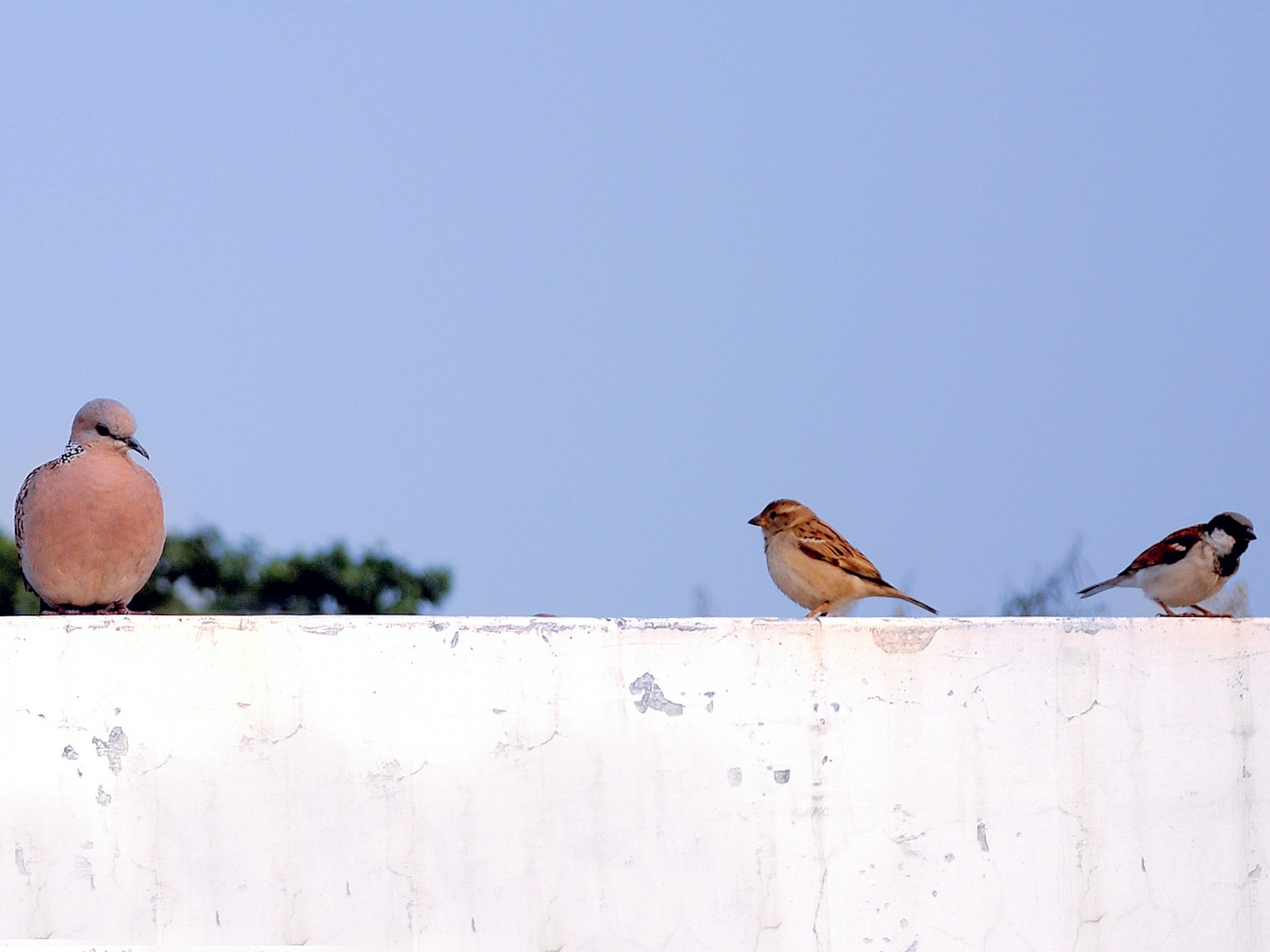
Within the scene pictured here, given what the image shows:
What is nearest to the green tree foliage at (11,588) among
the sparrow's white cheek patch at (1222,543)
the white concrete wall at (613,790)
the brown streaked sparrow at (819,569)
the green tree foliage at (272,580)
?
the green tree foliage at (272,580)

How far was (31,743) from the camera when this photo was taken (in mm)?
4137

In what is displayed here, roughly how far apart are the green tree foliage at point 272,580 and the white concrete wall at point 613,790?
15067mm

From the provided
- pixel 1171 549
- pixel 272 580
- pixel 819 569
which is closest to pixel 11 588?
pixel 272 580

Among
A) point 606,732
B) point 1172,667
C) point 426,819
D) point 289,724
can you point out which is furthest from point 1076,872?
point 289,724

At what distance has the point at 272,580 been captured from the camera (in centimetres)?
2008

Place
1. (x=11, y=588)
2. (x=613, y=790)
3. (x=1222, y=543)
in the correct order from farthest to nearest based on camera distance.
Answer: (x=11, y=588)
(x=1222, y=543)
(x=613, y=790)

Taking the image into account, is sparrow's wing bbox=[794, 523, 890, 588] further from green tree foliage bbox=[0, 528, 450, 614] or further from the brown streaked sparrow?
green tree foliage bbox=[0, 528, 450, 614]

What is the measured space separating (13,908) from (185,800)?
0.52 metres

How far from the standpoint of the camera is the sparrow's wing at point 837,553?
222 inches

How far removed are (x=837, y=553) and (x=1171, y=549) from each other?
1.18m

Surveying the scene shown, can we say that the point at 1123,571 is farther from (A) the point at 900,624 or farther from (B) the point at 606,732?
(B) the point at 606,732

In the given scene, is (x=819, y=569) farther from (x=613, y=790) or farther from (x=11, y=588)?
(x=11, y=588)

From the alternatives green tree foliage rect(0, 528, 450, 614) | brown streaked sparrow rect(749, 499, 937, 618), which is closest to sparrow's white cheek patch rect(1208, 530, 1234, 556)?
brown streaked sparrow rect(749, 499, 937, 618)

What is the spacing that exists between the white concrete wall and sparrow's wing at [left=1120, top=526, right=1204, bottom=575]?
1.44 m
